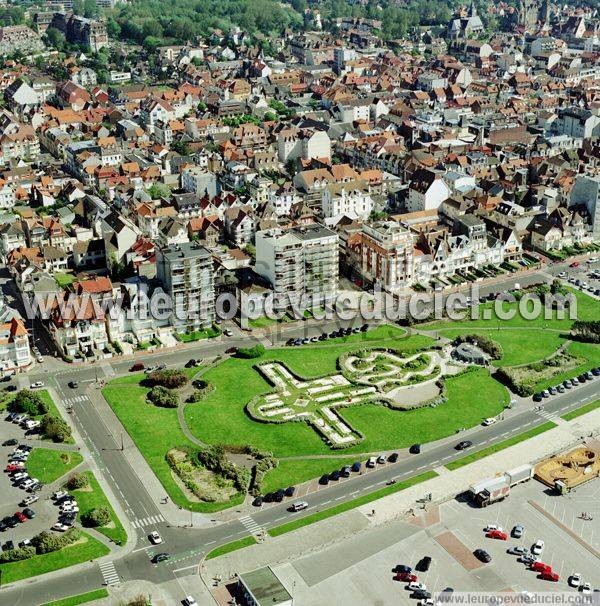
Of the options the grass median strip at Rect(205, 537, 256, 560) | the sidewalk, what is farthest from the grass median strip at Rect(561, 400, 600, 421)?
the grass median strip at Rect(205, 537, 256, 560)

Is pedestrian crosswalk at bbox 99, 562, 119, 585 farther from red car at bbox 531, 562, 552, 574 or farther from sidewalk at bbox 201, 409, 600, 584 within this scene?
red car at bbox 531, 562, 552, 574

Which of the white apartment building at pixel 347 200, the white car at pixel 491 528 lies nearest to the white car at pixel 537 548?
the white car at pixel 491 528

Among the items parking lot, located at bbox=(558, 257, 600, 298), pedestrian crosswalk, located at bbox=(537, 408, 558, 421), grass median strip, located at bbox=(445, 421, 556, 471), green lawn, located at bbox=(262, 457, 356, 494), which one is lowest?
green lawn, located at bbox=(262, 457, 356, 494)

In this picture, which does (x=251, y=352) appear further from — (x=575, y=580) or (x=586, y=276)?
(x=586, y=276)

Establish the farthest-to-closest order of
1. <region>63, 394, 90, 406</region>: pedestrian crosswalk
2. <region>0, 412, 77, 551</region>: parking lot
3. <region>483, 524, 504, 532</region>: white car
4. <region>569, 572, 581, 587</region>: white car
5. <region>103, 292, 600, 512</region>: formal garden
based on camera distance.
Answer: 1. <region>63, 394, 90, 406</region>: pedestrian crosswalk
2. <region>103, 292, 600, 512</region>: formal garden
3. <region>483, 524, 504, 532</region>: white car
4. <region>0, 412, 77, 551</region>: parking lot
5. <region>569, 572, 581, 587</region>: white car

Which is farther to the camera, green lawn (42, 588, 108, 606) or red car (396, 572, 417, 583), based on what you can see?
red car (396, 572, 417, 583)

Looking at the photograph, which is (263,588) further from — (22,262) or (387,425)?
(22,262)

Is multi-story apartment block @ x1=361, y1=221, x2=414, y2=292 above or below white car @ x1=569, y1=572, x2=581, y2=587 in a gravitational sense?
above

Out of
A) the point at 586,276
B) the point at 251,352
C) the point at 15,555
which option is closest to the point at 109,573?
the point at 15,555
